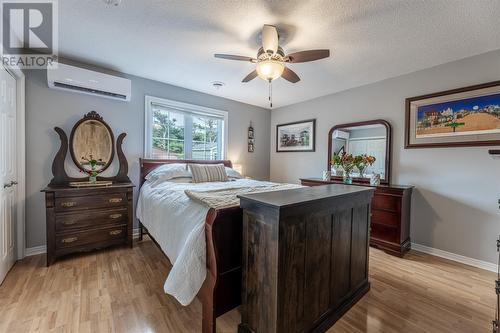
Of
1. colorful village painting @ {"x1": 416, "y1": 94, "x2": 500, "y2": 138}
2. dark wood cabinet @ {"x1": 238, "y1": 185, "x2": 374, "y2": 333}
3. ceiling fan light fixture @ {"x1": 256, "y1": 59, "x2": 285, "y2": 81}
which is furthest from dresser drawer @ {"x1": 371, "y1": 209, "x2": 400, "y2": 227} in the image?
ceiling fan light fixture @ {"x1": 256, "y1": 59, "x2": 285, "y2": 81}

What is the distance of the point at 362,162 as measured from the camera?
3439 millimetres

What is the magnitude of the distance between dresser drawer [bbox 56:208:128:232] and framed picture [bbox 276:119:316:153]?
339 centimetres

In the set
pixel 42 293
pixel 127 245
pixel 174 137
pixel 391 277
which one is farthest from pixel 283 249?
pixel 174 137

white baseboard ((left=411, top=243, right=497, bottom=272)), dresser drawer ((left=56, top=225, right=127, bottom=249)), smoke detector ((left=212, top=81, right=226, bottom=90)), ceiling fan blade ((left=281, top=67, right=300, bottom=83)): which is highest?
smoke detector ((left=212, top=81, right=226, bottom=90))

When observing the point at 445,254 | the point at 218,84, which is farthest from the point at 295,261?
the point at 218,84

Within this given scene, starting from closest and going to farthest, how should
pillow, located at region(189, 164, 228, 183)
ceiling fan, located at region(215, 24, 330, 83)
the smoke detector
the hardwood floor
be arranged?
the hardwood floor < ceiling fan, located at region(215, 24, 330, 83) < pillow, located at region(189, 164, 228, 183) < the smoke detector

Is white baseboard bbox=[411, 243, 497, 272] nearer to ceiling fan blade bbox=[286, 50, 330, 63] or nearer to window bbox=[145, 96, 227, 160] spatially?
ceiling fan blade bbox=[286, 50, 330, 63]

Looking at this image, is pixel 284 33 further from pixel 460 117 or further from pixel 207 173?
pixel 460 117

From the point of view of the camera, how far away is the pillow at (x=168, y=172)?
3.09 metres

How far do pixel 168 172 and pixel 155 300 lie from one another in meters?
1.69

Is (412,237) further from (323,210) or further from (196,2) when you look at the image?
(196,2)

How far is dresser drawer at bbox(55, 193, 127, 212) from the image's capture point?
2.50 m

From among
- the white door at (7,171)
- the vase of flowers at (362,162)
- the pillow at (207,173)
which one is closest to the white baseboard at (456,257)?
the vase of flowers at (362,162)

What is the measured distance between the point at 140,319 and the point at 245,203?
1247mm
